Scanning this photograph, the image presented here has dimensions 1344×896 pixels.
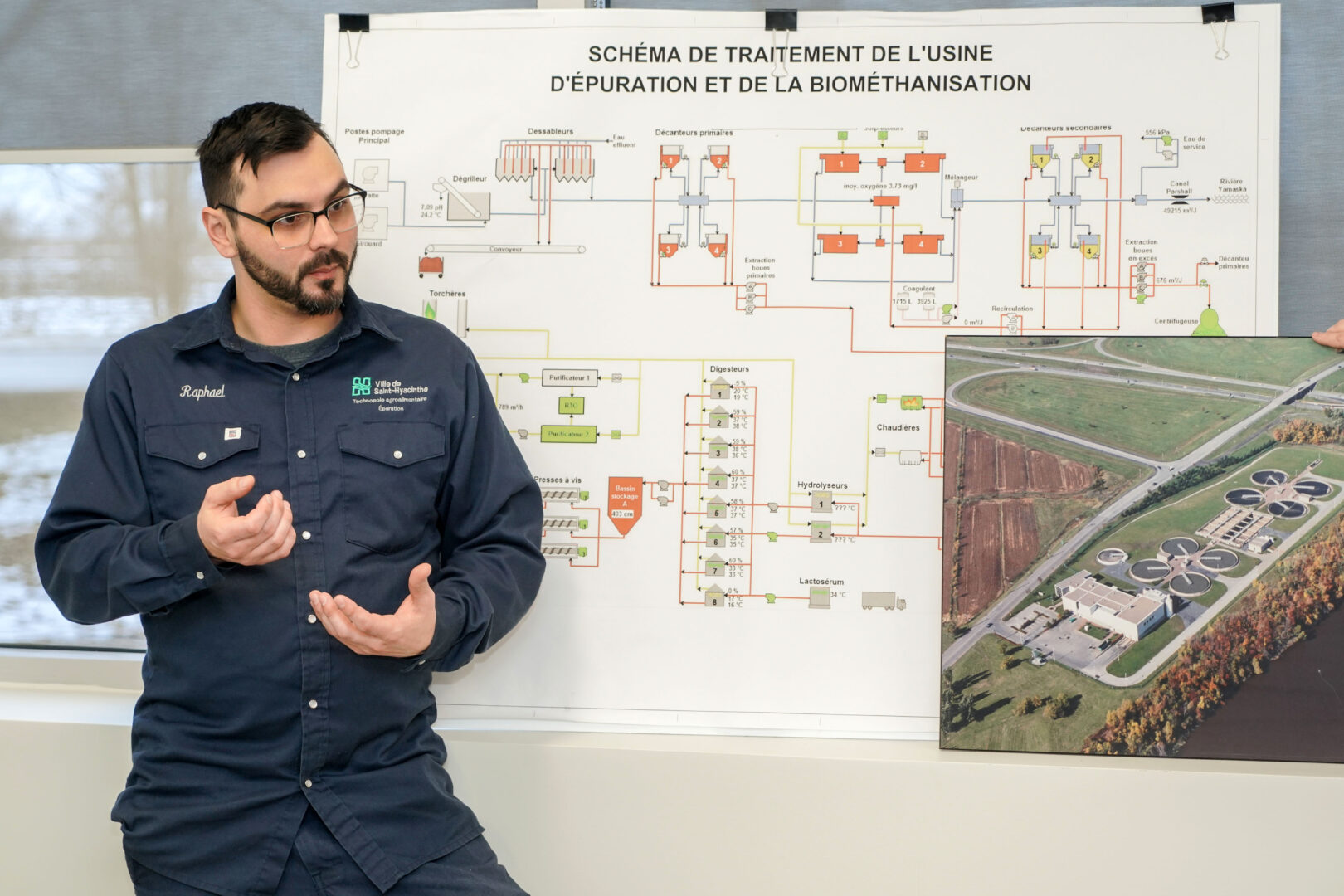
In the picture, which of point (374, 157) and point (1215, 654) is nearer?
point (1215, 654)

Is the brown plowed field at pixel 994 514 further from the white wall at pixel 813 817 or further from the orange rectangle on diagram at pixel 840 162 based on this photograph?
the orange rectangle on diagram at pixel 840 162

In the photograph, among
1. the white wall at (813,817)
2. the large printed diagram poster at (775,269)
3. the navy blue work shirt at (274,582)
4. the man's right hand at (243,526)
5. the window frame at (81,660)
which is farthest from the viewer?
the window frame at (81,660)

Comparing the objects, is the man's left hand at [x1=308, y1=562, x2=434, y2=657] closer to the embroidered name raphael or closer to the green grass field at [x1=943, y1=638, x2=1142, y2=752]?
the embroidered name raphael

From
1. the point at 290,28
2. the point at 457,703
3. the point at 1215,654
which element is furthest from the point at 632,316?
the point at 1215,654

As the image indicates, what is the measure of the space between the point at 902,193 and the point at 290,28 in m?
1.45

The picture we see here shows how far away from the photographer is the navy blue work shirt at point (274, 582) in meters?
1.62

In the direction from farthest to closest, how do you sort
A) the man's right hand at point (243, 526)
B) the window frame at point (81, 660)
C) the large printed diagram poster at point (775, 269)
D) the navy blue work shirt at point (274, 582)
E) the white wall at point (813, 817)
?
the window frame at point (81, 660)
the large printed diagram poster at point (775, 269)
the white wall at point (813, 817)
the navy blue work shirt at point (274, 582)
the man's right hand at point (243, 526)

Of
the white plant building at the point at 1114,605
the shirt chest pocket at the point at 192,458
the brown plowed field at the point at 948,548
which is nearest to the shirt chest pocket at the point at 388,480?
the shirt chest pocket at the point at 192,458

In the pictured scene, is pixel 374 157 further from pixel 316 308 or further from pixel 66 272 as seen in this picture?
pixel 66 272

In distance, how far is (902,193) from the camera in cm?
207

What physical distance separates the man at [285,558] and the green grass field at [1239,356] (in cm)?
127

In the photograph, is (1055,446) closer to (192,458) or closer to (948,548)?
(948,548)

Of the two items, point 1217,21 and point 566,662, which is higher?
point 1217,21

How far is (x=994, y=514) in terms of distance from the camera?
1.98 meters
